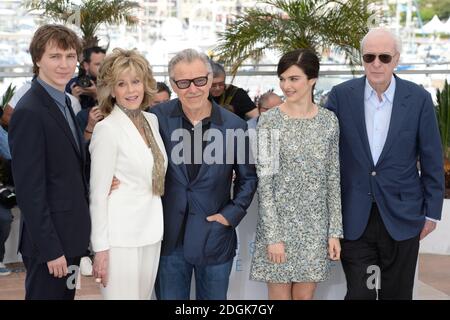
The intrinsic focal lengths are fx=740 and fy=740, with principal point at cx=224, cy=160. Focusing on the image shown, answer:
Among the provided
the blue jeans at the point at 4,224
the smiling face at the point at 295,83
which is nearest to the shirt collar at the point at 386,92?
the smiling face at the point at 295,83

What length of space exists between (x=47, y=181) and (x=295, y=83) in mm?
1278

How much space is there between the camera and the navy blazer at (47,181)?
9.76ft

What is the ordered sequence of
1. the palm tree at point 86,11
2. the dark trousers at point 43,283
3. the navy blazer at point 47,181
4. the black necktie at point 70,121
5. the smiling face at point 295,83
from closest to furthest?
the navy blazer at point 47,181 < the dark trousers at point 43,283 < the black necktie at point 70,121 < the smiling face at point 295,83 < the palm tree at point 86,11

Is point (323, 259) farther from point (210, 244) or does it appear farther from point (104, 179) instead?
point (104, 179)

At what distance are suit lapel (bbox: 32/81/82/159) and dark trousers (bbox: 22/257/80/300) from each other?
509 millimetres

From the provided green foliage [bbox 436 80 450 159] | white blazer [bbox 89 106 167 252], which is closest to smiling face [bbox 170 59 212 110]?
white blazer [bbox 89 106 167 252]

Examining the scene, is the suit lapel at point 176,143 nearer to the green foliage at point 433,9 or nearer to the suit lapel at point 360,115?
the suit lapel at point 360,115

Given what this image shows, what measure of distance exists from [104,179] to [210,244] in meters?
0.61

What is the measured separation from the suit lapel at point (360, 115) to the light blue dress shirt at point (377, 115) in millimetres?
32

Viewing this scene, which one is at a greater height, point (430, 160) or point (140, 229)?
point (430, 160)
